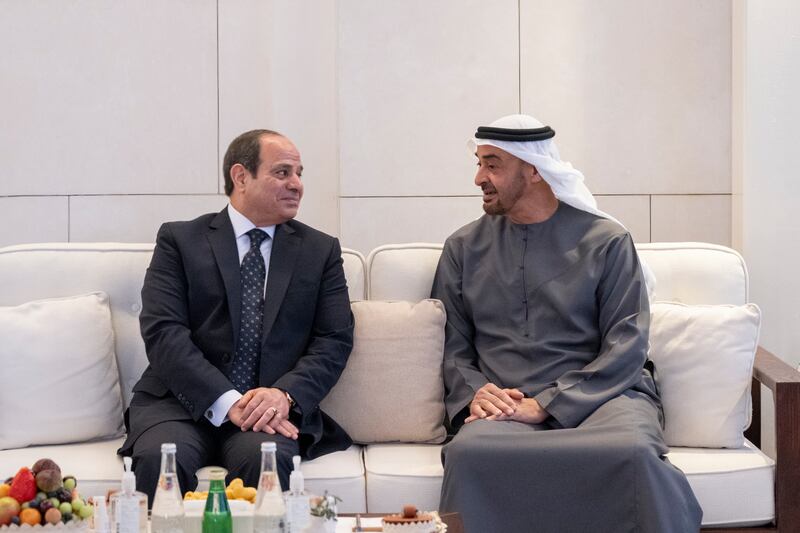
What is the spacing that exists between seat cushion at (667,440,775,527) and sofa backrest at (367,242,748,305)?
756mm

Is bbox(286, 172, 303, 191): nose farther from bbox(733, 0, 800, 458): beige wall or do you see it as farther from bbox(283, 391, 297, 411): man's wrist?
bbox(733, 0, 800, 458): beige wall

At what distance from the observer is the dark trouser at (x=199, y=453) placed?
3324 mm

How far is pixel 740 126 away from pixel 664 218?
1.57 ft

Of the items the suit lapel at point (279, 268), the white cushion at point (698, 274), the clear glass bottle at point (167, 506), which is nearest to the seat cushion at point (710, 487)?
the suit lapel at point (279, 268)

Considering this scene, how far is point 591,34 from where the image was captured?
183 inches

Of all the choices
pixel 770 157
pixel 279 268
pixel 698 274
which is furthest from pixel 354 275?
pixel 770 157

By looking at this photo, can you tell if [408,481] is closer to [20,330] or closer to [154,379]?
[154,379]

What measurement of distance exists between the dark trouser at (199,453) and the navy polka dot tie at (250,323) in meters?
0.20

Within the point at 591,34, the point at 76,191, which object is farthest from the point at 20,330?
the point at 591,34

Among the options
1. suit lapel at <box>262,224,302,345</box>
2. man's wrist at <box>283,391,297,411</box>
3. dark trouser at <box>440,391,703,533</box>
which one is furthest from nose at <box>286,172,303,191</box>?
dark trouser at <box>440,391,703,533</box>

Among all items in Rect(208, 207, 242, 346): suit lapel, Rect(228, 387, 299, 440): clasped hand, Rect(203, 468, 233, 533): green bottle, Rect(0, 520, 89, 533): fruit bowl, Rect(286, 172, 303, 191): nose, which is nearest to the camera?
Rect(0, 520, 89, 533): fruit bowl

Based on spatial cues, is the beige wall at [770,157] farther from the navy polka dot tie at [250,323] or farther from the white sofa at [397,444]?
the navy polka dot tie at [250,323]

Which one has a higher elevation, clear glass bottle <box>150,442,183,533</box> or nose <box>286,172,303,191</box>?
nose <box>286,172,303,191</box>

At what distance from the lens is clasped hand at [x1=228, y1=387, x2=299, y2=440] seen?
3471 mm
